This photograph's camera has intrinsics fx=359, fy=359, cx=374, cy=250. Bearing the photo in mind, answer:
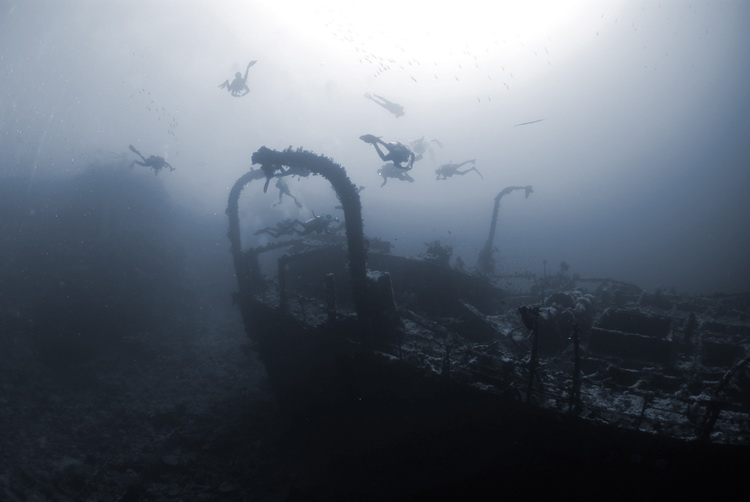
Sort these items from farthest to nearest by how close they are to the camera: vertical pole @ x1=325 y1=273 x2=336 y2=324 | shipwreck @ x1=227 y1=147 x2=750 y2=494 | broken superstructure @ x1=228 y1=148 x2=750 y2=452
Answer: vertical pole @ x1=325 y1=273 x2=336 y2=324 < broken superstructure @ x1=228 y1=148 x2=750 y2=452 < shipwreck @ x1=227 y1=147 x2=750 y2=494

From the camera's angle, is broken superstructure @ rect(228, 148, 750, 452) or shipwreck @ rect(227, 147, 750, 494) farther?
broken superstructure @ rect(228, 148, 750, 452)

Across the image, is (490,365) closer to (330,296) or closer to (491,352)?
(491,352)

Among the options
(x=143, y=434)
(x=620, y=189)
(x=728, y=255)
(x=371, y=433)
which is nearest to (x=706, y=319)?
(x=371, y=433)

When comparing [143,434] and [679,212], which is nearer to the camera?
[143,434]

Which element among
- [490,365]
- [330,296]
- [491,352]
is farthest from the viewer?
[491,352]

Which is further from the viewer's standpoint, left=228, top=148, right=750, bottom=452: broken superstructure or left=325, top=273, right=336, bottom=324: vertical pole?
left=325, top=273, right=336, bottom=324: vertical pole

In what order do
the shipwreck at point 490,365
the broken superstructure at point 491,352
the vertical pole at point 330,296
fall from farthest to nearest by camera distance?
the vertical pole at point 330,296 < the broken superstructure at point 491,352 < the shipwreck at point 490,365

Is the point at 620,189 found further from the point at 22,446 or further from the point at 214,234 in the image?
the point at 22,446

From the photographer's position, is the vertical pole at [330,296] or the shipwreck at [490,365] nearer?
the shipwreck at [490,365]

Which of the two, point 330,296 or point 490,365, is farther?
point 330,296

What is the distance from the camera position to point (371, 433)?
1113cm

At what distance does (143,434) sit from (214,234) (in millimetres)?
24917

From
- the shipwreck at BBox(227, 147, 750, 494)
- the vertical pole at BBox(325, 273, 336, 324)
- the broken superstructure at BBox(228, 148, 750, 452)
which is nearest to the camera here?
the shipwreck at BBox(227, 147, 750, 494)

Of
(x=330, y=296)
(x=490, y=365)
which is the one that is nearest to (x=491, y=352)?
(x=490, y=365)
